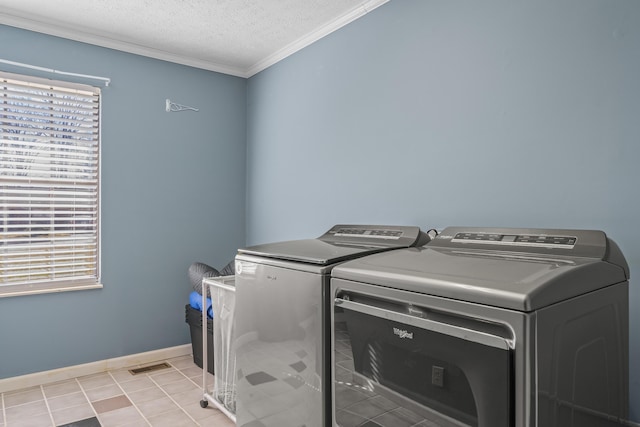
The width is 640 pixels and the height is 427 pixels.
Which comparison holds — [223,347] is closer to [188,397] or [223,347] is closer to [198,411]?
[198,411]

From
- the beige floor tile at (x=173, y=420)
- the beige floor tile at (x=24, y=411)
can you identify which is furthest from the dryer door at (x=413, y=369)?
the beige floor tile at (x=24, y=411)

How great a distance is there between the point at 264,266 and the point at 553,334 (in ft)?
4.01

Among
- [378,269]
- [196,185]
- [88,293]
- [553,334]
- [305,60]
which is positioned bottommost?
[88,293]

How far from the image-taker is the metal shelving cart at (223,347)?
2.40 meters

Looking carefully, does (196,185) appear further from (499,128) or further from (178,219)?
(499,128)

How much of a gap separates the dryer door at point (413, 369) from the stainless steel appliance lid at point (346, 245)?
215 mm

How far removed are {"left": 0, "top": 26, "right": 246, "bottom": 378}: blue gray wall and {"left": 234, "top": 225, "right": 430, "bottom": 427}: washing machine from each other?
60.8 inches

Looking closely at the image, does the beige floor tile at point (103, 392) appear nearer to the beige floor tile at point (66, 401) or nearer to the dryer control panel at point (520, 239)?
the beige floor tile at point (66, 401)

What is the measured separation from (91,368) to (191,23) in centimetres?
257

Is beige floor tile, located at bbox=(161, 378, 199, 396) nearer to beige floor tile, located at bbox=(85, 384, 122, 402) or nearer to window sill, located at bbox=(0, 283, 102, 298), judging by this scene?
beige floor tile, located at bbox=(85, 384, 122, 402)

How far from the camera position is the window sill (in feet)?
9.32

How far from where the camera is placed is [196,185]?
3576 millimetres

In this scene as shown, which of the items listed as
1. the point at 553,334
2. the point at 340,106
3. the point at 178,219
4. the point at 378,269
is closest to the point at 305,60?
the point at 340,106

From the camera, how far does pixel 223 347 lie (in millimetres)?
2494
